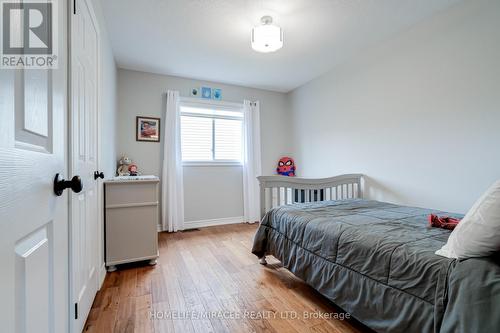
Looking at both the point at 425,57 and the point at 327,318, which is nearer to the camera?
the point at 327,318

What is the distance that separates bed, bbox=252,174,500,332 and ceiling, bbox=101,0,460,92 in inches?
70.3

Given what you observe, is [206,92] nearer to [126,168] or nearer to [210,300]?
[126,168]

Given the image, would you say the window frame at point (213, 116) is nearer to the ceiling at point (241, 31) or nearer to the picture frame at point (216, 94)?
the picture frame at point (216, 94)

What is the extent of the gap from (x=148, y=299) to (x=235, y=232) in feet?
5.67

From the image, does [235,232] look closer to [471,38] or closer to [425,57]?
[425,57]

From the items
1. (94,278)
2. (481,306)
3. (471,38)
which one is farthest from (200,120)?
(481,306)

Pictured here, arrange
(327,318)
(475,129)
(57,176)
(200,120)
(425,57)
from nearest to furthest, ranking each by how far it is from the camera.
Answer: (57,176)
(327,318)
(475,129)
(425,57)
(200,120)

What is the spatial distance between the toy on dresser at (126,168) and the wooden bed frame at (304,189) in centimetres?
172

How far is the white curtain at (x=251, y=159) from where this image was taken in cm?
382

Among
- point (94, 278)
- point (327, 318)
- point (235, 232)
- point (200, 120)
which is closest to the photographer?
point (327, 318)

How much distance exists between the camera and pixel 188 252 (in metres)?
2.54

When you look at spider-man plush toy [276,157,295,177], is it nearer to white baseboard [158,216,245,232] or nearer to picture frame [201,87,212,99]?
white baseboard [158,216,245,232]

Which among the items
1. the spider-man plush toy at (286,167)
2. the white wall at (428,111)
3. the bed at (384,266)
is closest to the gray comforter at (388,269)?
the bed at (384,266)

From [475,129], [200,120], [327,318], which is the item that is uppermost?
[200,120]
